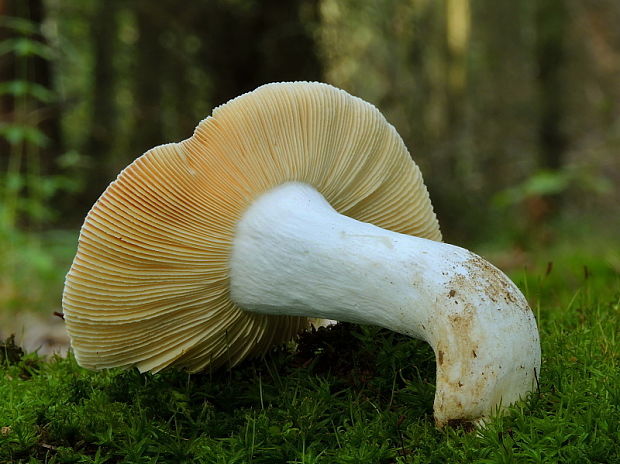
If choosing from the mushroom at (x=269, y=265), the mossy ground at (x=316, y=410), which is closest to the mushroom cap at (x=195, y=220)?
the mushroom at (x=269, y=265)

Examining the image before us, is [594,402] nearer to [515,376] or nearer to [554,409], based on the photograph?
[554,409]

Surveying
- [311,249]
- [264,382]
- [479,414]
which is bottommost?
[264,382]

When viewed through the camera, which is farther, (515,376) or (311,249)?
(311,249)

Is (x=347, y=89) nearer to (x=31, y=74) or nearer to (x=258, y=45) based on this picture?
(x=258, y=45)

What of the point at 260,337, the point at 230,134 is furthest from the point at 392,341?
the point at 230,134

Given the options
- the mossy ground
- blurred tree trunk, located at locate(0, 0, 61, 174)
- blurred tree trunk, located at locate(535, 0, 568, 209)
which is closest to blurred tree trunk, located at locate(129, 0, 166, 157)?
blurred tree trunk, located at locate(0, 0, 61, 174)

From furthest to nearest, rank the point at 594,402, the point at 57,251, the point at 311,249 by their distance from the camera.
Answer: the point at 57,251
the point at 311,249
the point at 594,402
